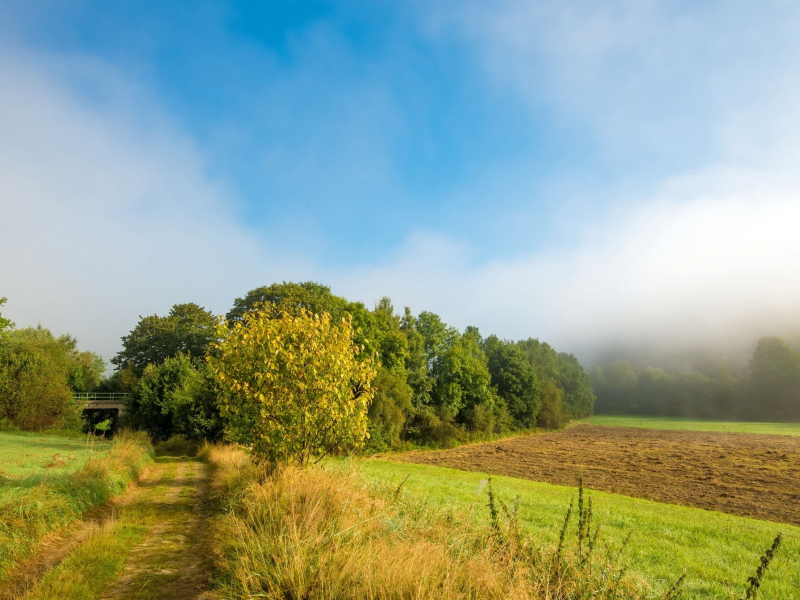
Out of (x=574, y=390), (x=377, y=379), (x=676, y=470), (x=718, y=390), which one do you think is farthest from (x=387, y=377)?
(x=718, y=390)

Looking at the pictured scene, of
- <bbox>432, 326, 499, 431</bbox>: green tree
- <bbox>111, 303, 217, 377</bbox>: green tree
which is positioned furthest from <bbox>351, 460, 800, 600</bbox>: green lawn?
<bbox>111, 303, 217, 377</bbox>: green tree

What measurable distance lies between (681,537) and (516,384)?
5267 cm

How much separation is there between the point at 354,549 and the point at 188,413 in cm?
2598

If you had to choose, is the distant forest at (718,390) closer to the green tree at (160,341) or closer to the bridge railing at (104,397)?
the green tree at (160,341)

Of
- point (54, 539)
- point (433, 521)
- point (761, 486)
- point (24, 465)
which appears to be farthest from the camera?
point (761, 486)

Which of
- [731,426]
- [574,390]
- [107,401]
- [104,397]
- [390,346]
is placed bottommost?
[731,426]

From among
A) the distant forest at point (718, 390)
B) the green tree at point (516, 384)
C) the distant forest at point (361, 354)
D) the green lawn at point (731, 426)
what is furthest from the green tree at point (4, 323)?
the distant forest at point (718, 390)

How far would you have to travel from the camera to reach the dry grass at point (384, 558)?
3.97m

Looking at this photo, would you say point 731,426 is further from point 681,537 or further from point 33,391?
point 33,391

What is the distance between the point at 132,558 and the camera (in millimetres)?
6336

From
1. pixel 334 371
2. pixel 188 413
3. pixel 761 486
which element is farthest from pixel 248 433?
pixel 761 486

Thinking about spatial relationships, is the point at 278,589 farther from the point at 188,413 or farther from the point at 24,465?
the point at 188,413

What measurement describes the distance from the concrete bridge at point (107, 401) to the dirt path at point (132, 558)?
43.2 metres

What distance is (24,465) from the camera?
1273 cm
